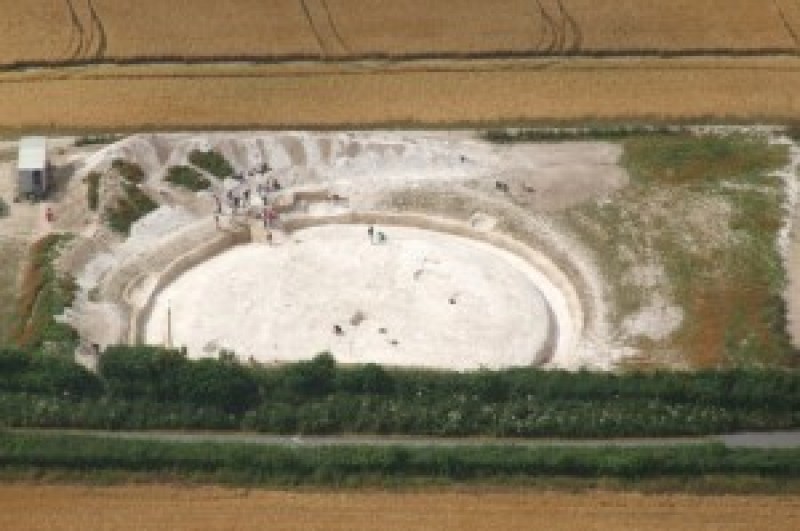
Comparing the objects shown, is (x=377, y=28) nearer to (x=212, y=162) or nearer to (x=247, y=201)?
(x=212, y=162)

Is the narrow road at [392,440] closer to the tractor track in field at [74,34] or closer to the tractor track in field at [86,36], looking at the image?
the tractor track in field at [86,36]

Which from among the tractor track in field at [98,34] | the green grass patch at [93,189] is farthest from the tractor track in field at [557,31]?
the green grass patch at [93,189]

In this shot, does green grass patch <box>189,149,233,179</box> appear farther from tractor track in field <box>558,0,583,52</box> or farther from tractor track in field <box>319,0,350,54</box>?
tractor track in field <box>558,0,583,52</box>

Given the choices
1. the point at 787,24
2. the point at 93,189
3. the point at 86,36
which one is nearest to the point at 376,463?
the point at 93,189

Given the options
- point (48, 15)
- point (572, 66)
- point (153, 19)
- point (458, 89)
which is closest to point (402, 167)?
point (458, 89)

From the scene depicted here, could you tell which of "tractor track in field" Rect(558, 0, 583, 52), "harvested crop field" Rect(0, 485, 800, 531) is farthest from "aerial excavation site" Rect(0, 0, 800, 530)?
"tractor track in field" Rect(558, 0, 583, 52)

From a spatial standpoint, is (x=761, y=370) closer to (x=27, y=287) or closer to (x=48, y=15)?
(x=27, y=287)

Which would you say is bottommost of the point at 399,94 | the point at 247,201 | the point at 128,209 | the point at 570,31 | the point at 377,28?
the point at 128,209
